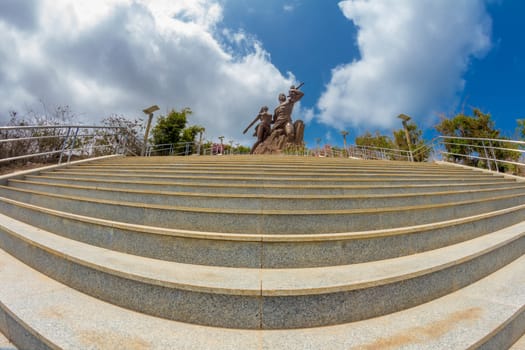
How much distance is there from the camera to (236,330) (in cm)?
139

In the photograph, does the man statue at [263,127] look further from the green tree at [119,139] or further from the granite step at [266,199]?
the granite step at [266,199]

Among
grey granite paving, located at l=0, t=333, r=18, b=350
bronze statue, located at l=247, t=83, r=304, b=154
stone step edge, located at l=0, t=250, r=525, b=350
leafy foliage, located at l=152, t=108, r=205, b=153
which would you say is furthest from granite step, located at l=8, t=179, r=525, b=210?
leafy foliage, located at l=152, t=108, r=205, b=153

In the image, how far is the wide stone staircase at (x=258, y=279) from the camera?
1.33 m

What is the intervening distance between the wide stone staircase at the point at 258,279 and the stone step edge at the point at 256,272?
12 millimetres

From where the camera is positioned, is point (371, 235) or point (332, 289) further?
point (371, 235)

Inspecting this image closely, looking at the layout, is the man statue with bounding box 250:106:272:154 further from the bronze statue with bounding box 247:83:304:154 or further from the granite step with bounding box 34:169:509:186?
the granite step with bounding box 34:169:509:186

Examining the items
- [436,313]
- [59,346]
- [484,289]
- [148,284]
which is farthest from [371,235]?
[59,346]

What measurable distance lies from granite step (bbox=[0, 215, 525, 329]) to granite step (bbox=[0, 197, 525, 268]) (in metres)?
0.08

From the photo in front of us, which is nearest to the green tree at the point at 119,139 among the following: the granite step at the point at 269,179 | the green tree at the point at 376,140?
the granite step at the point at 269,179

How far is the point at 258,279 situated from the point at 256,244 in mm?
315

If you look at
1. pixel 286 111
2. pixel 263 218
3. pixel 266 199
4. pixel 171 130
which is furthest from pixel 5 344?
pixel 171 130

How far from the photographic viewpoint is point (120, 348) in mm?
1154

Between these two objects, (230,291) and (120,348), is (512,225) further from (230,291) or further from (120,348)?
(120,348)

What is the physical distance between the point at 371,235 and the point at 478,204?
9.57 feet
